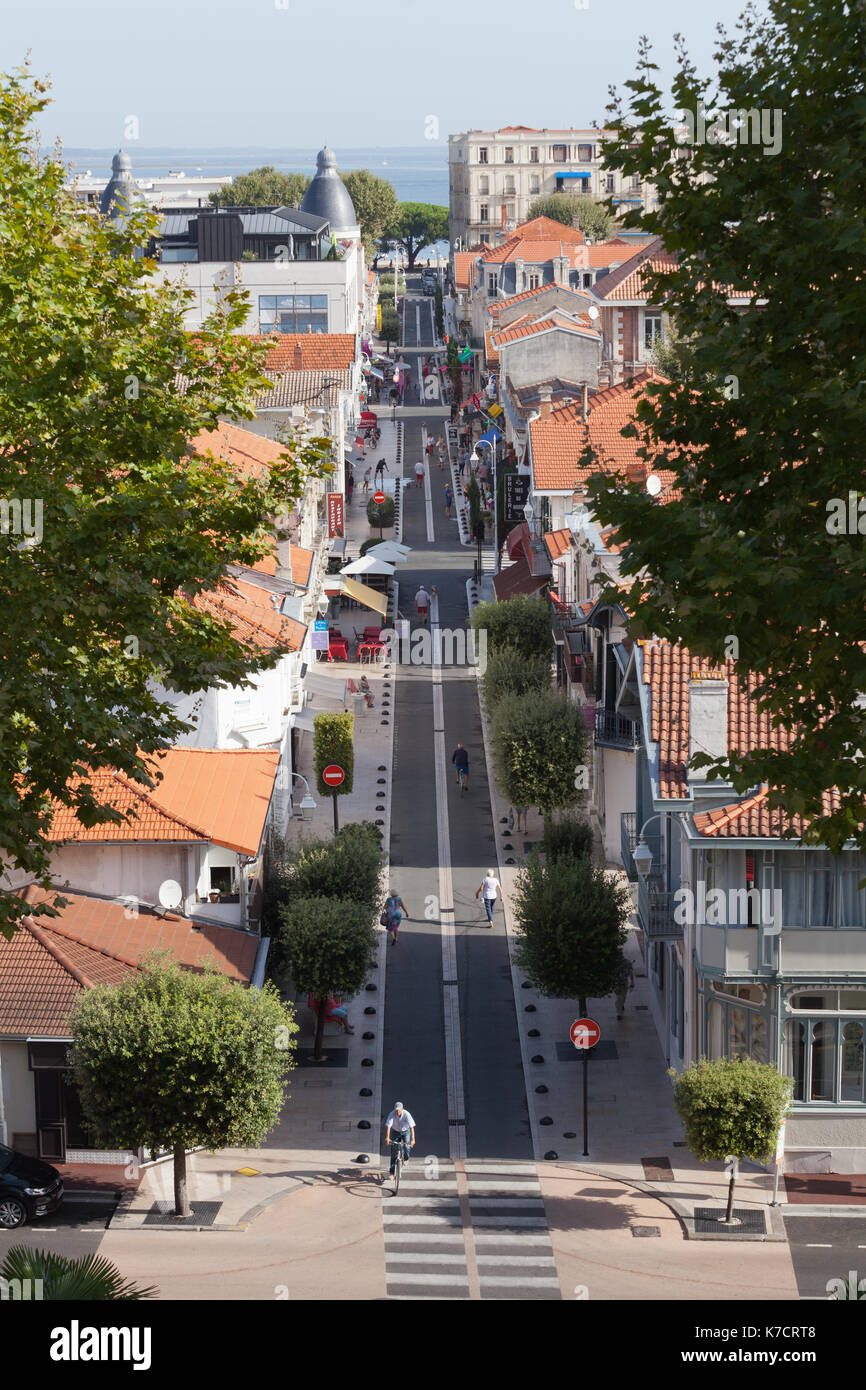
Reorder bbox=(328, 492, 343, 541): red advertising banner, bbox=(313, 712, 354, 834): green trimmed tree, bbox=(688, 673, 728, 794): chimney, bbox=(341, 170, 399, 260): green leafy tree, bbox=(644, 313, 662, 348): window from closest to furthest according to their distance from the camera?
bbox=(688, 673, 728, 794): chimney
bbox=(313, 712, 354, 834): green trimmed tree
bbox=(328, 492, 343, 541): red advertising banner
bbox=(644, 313, 662, 348): window
bbox=(341, 170, 399, 260): green leafy tree

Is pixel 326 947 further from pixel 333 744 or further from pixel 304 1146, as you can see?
pixel 333 744

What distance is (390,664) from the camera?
212 feet

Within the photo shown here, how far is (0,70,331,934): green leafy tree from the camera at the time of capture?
67.4 ft

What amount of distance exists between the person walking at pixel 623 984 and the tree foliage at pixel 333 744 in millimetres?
11669

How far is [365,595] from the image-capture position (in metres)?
67.1

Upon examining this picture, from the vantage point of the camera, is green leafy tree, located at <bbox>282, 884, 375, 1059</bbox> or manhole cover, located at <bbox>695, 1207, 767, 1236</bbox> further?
green leafy tree, located at <bbox>282, 884, 375, 1059</bbox>

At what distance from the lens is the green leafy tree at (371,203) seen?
179 meters

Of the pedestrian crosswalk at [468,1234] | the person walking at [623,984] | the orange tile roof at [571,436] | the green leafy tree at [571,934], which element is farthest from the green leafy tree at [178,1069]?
the orange tile roof at [571,436]

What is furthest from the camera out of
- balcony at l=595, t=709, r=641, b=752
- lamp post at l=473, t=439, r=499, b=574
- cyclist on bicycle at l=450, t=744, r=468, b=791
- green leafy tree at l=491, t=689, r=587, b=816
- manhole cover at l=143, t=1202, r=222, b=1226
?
lamp post at l=473, t=439, r=499, b=574

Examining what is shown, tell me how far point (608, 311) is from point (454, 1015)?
182ft

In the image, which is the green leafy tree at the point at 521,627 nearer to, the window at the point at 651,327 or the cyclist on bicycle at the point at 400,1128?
the cyclist on bicycle at the point at 400,1128

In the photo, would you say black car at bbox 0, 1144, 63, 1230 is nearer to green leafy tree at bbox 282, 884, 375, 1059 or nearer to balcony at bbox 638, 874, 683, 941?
green leafy tree at bbox 282, 884, 375, 1059

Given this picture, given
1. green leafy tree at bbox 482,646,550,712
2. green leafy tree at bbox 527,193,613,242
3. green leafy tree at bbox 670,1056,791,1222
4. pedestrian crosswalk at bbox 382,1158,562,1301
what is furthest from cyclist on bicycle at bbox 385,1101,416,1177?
green leafy tree at bbox 527,193,613,242

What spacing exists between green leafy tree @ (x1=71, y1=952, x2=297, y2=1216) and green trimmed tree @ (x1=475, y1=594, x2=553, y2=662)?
27.8m
